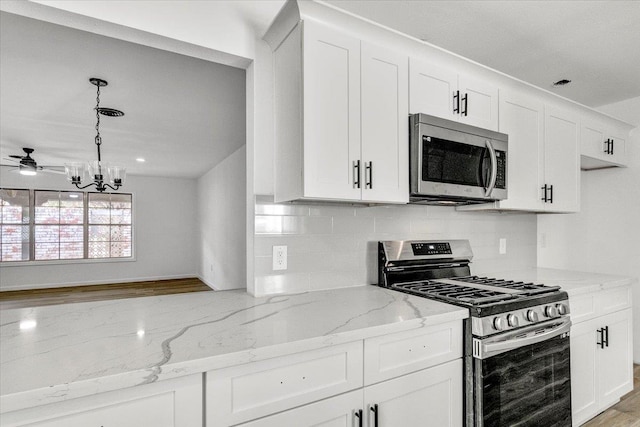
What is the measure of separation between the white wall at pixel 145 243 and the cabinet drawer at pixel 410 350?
26.3 ft

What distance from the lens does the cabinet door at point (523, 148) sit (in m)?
2.28

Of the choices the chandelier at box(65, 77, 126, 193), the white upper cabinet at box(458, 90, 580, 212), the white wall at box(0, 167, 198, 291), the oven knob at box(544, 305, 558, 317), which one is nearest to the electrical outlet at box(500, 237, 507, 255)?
the white upper cabinet at box(458, 90, 580, 212)

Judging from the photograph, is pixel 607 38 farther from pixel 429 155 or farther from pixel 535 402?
pixel 535 402

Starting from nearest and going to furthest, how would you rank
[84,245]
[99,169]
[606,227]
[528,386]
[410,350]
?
[410,350]
[528,386]
[606,227]
[99,169]
[84,245]

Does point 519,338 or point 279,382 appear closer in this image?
point 279,382

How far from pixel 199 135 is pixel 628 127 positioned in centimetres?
461

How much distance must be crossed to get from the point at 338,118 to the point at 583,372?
217cm

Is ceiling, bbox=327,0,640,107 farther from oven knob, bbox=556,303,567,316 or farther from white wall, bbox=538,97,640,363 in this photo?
oven knob, bbox=556,303,567,316

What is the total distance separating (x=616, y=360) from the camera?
7.95 feet

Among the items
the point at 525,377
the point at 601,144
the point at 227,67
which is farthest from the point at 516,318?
the point at 227,67

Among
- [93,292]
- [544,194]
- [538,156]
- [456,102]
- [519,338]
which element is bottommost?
[93,292]

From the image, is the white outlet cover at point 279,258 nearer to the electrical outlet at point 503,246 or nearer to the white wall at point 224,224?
the electrical outlet at point 503,246

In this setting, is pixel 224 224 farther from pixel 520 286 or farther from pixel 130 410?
pixel 130 410

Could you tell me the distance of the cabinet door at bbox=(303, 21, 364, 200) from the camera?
1.55 m
